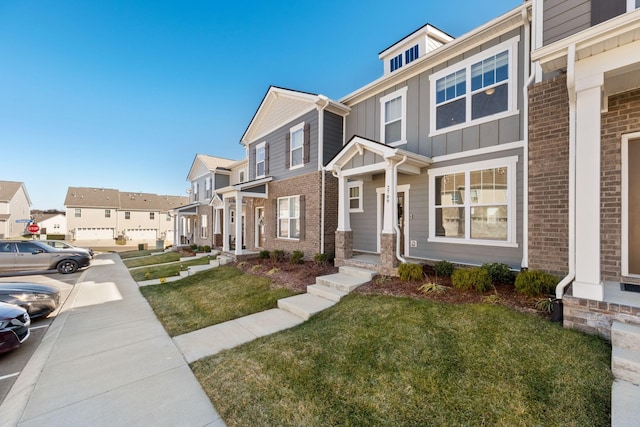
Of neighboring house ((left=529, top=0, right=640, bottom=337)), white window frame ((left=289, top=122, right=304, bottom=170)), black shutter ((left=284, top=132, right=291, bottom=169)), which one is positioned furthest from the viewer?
black shutter ((left=284, top=132, right=291, bottom=169))

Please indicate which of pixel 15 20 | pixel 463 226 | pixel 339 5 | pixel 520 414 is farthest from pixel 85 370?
pixel 339 5

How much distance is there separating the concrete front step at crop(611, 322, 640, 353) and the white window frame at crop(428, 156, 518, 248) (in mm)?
2970

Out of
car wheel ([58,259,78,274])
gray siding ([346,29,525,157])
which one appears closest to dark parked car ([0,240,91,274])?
car wheel ([58,259,78,274])

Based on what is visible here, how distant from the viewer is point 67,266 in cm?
1294

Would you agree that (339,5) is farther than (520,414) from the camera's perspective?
Yes

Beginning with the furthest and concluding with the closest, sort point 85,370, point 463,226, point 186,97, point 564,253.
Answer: point 186,97, point 463,226, point 564,253, point 85,370

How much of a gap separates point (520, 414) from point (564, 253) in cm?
386

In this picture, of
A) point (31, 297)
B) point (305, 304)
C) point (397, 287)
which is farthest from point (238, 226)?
point (397, 287)

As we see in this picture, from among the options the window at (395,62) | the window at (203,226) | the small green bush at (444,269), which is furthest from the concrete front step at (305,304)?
the window at (203,226)

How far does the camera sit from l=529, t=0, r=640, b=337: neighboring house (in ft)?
11.4

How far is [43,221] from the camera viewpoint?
1692 inches

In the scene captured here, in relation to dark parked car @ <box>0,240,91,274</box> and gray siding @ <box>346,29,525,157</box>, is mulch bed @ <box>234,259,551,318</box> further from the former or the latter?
dark parked car @ <box>0,240,91,274</box>

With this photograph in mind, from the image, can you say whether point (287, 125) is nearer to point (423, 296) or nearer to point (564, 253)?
point (423, 296)

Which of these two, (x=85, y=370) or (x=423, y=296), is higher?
(x=423, y=296)
